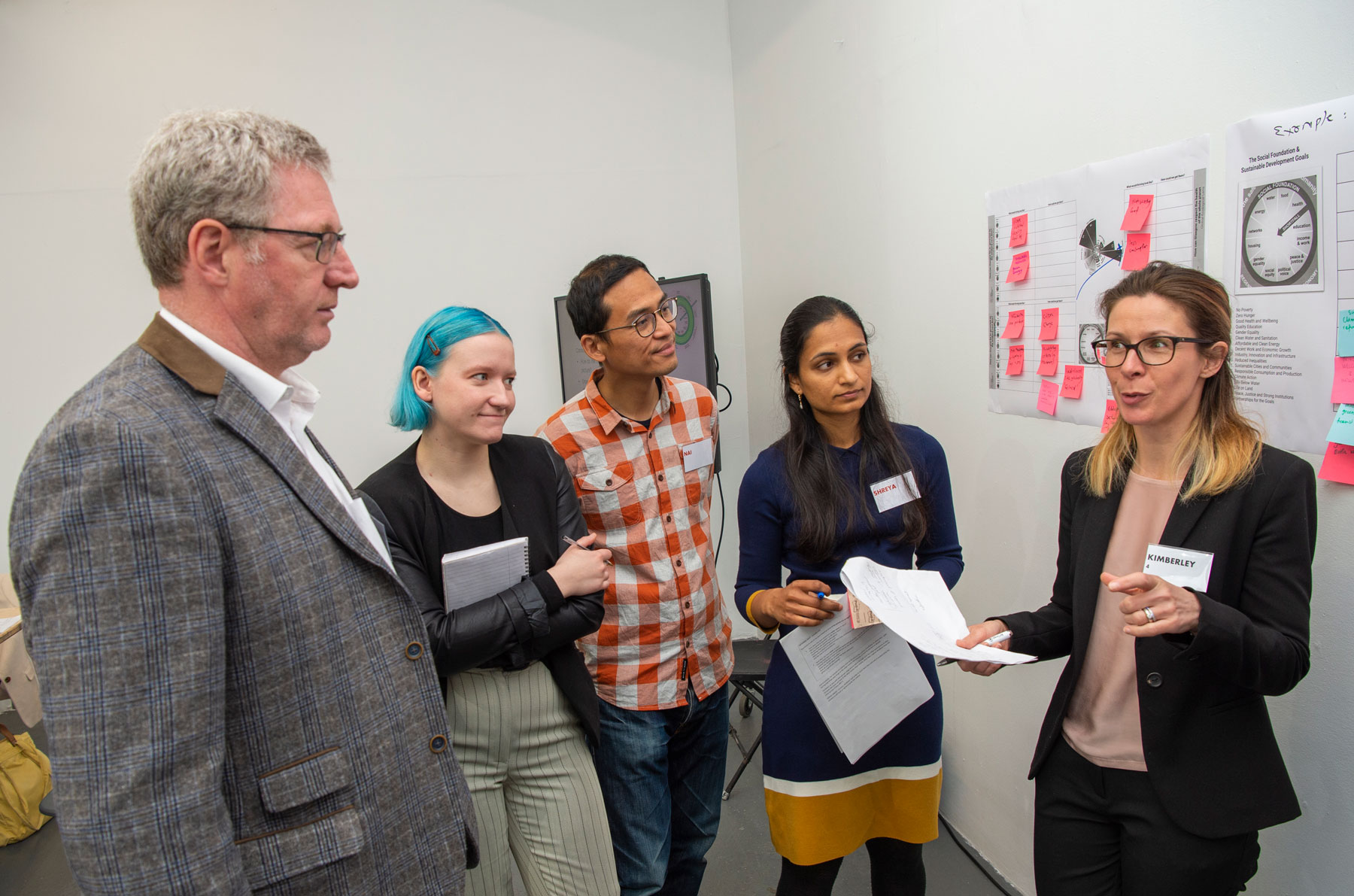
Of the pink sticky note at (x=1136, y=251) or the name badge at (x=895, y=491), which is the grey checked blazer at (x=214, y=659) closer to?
the name badge at (x=895, y=491)

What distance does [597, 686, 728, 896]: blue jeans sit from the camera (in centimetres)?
178

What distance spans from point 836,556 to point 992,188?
1.13 m

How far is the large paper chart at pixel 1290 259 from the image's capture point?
123 cm

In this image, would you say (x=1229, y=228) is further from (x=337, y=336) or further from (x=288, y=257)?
(x=337, y=336)

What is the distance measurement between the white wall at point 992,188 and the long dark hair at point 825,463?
51cm

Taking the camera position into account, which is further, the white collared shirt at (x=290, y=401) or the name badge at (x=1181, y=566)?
the name badge at (x=1181, y=566)

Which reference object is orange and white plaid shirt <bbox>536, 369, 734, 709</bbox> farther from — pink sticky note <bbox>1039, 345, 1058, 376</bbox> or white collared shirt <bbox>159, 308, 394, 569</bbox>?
pink sticky note <bbox>1039, 345, 1058, 376</bbox>

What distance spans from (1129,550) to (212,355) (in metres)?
1.43

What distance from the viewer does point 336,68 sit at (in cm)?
338

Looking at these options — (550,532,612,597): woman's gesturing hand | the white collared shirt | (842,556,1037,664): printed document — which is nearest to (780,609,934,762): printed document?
(842,556,1037,664): printed document

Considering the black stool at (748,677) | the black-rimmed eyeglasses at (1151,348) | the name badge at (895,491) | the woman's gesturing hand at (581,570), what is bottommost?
the black stool at (748,677)

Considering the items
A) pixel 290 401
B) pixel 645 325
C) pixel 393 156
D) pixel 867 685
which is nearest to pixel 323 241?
pixel 290 401

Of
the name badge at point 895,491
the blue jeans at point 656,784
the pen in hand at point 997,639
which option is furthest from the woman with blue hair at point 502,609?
the pen in hand at point 997,639

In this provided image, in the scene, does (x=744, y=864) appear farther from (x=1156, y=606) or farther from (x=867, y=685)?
Answer: (x=1156, y=606)
